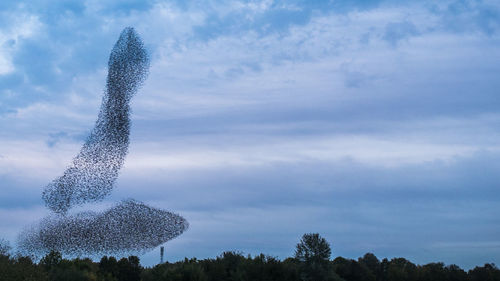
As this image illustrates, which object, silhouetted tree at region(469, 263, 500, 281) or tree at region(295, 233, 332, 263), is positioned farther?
silhouetted tree at region(469, 263, 500, 281)

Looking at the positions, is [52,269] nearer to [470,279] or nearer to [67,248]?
[67,248]

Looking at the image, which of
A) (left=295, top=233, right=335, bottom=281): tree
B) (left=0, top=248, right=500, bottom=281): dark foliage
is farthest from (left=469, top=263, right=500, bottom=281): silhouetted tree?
(left=295, top=233, right=335, bottom=281): tree

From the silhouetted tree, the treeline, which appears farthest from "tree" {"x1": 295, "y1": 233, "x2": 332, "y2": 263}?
the silhouetted tree

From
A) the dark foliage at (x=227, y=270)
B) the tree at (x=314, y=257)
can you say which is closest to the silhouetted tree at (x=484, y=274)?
the dark foliage at (x=227, y=270)

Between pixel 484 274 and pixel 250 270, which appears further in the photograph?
pixel 484 274

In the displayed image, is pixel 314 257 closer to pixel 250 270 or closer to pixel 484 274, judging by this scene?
pixel 250 270

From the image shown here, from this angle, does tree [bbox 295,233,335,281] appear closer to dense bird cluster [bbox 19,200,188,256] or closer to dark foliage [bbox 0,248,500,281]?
dark foliage [bbox 0,248,500,281]

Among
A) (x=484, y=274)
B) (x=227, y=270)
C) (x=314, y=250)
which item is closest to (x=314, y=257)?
(x=314, y=250)

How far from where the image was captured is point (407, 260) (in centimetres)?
6438

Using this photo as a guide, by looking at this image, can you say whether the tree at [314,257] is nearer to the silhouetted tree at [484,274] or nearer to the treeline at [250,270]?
the treeline at [250,270]

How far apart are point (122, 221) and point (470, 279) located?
38864 mm

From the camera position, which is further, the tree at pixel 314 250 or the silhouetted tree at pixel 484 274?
the silhouetted tree at pixel 484 274

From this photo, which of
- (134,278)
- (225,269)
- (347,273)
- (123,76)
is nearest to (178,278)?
(225,269)

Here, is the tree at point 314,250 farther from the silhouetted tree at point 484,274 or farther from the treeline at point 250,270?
the silhouetted tree at point 484,274
